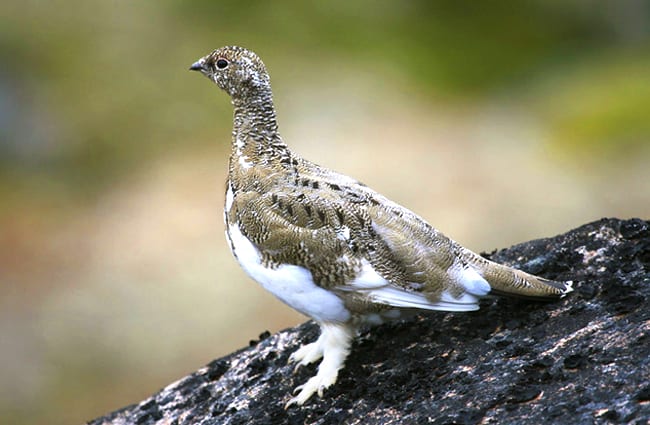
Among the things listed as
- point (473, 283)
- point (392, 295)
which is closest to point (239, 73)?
point (392, 295)

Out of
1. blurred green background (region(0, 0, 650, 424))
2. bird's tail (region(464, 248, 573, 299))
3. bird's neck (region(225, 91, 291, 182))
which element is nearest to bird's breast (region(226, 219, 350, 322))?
bird's neck (region(225, 91, 291, 182))

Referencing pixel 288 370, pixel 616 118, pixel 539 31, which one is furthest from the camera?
pixel 539 31

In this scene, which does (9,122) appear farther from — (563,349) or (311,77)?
(563,349)

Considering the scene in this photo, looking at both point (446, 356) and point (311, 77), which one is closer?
point (446, 356)

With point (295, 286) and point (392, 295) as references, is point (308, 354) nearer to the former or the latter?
point (295, 286)

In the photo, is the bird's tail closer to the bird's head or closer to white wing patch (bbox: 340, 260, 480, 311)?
white wing patch (bbox: 340, 260, 480, 311)

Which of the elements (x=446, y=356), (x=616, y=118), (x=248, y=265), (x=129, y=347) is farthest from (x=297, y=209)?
(x=616, y=118)
